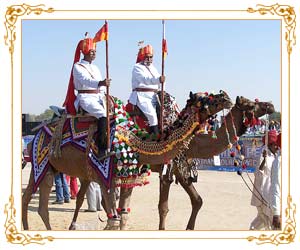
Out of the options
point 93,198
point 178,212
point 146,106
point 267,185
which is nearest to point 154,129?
point 146,106

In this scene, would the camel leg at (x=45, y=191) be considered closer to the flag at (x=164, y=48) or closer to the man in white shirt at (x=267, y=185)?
the flag at (x=164, y=48)

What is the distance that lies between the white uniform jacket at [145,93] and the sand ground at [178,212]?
2124 millimetres

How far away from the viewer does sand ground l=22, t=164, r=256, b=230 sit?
33.3 ft

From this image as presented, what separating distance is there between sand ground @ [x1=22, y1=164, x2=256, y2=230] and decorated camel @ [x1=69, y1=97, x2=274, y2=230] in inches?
36.7

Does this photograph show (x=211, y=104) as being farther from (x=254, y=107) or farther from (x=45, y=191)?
(x=45, y=191)

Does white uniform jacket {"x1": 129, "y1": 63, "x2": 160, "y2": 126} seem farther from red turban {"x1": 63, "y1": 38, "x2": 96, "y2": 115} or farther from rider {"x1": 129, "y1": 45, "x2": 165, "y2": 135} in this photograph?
red turban {"x1": 63, "y1": 38, "x2": 96, "y2": 115}

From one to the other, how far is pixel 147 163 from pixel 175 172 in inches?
38.4

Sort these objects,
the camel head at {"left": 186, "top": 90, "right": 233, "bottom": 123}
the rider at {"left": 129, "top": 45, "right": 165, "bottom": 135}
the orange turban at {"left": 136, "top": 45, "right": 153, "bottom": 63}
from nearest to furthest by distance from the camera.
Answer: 1. the camel head at {"left": 186, "top": 90, "right": 233, "bottom": 123}
2. the rider at {"left": 129, "top": 45, "right": 165, "bottom": 135}
3. the orange turban at {"left": 136, "top": 45, "right": 153, "bottom": 63}

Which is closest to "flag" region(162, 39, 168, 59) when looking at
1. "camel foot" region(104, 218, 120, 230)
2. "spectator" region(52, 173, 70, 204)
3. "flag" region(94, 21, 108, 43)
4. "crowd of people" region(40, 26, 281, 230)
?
"crowd of people" region(40, 26, 281, 230)

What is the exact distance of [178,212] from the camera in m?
11.4

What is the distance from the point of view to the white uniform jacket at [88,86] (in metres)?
8.38

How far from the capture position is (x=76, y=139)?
8594 millimetres
